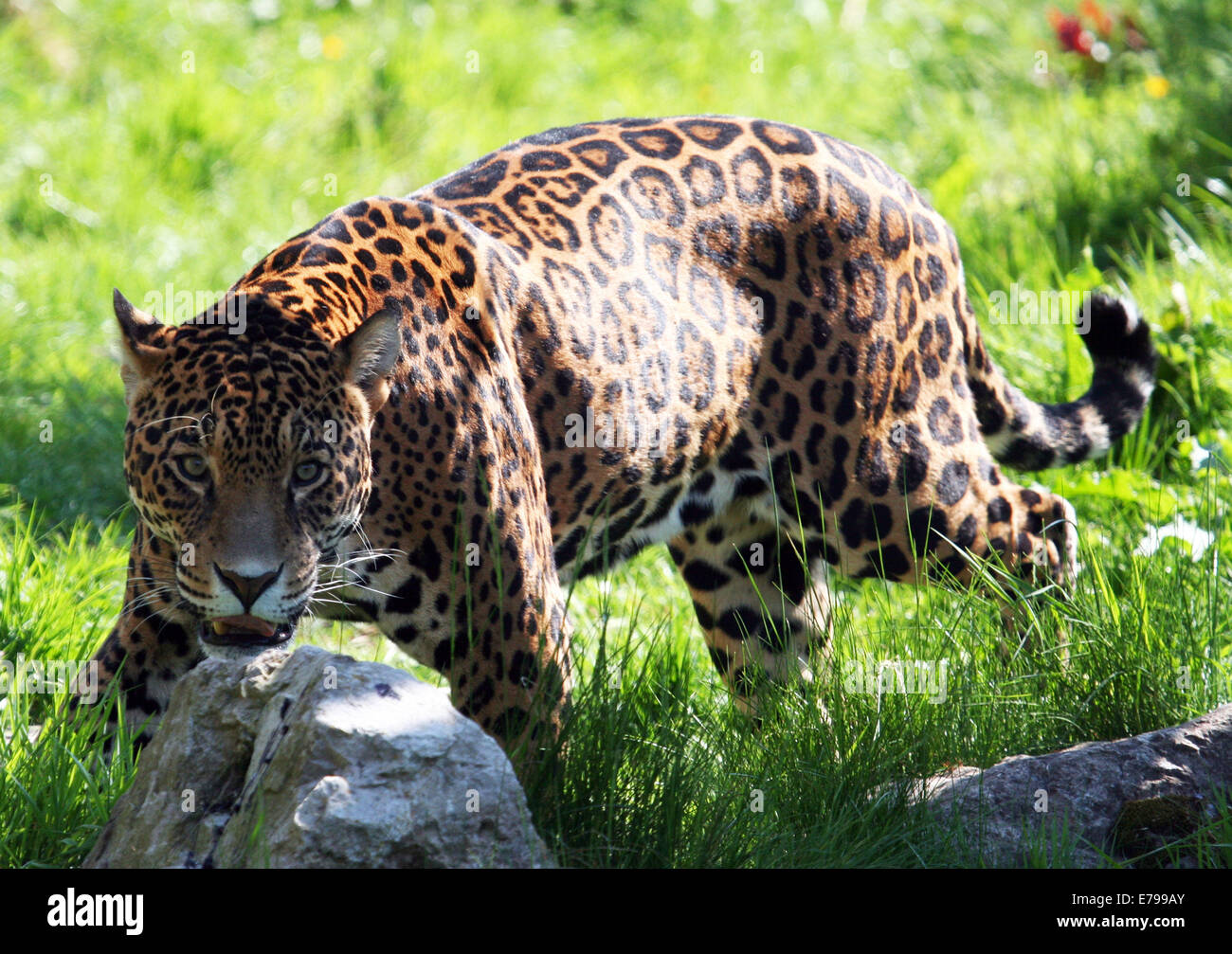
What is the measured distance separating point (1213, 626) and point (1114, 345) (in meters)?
1.66

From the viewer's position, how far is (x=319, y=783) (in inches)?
117

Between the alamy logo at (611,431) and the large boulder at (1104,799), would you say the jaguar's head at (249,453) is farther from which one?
the large boulder at (1104,799)

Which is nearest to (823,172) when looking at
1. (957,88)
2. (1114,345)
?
(1114,345)

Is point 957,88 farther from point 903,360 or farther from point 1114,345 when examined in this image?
point 903,360

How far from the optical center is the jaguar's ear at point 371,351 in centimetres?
380

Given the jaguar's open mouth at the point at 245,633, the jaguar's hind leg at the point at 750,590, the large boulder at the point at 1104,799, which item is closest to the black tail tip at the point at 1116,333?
the jaguar's hind leg at the point at 750,590

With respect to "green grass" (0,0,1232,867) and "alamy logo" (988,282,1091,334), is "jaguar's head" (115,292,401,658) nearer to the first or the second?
"green grass" (0,0,1232,867)

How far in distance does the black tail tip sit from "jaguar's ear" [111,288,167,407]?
11.0ft

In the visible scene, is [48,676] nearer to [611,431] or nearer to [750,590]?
[611,431]

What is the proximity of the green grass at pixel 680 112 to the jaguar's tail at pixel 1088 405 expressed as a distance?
36 cm

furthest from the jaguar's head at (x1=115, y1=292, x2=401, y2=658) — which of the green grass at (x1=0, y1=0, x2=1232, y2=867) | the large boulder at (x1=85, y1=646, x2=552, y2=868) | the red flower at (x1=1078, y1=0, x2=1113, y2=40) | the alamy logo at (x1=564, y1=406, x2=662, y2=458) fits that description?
the red flower at (x1=1078, y1=0, x2=1113, y2=40)

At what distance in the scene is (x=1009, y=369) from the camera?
695 centimetres

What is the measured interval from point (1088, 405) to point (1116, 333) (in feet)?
0.91

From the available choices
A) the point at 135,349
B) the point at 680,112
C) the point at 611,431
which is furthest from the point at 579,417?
the point at 680,112
